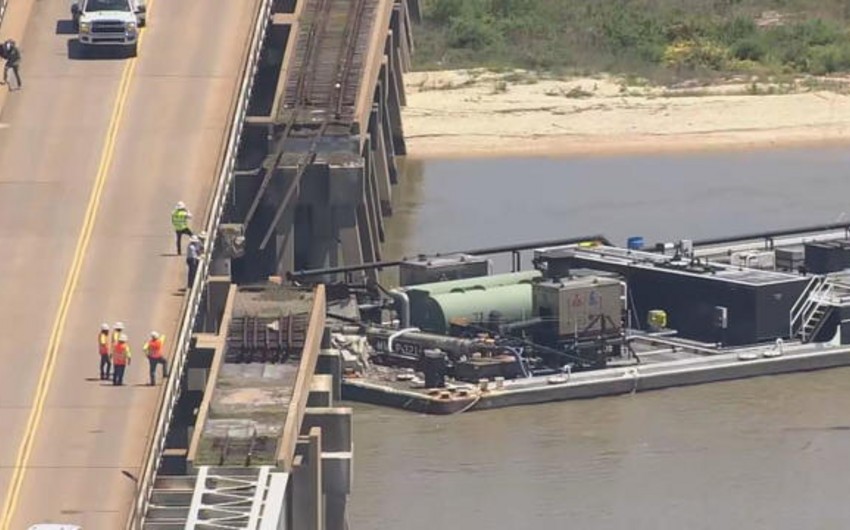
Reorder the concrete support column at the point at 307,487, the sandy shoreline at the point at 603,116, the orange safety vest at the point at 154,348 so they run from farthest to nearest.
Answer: the sandy shoreline at the point at 603,116 → the orange safety vest at the point at 154,348 → the concrete support column at the point at 307,487

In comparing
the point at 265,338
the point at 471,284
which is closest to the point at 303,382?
the point at 265,338

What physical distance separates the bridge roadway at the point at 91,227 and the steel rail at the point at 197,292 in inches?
12.4

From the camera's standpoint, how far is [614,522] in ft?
164

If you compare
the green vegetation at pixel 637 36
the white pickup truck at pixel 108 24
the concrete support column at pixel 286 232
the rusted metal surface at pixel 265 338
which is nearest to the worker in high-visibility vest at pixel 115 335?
the rusted metal surface at pixel 265 338

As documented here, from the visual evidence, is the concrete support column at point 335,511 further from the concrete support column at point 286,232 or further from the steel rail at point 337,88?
the concrete support column at point 286,232

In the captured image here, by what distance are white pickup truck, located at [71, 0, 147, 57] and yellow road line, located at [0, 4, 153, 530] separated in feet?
1.59

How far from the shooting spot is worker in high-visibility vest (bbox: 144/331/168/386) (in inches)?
1905

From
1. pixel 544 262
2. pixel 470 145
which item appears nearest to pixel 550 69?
pixel 470 145

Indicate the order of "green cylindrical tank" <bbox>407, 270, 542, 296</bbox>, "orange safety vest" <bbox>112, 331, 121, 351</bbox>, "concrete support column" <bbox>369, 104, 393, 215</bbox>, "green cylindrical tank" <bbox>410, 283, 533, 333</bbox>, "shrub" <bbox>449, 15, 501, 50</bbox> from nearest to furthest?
"orange safety vest" <bbox>112, 331, 121, 351</bbox>, "green cylindrical tank" <bbox>410, 283, 533, 333</bbox>, "green cylindrical tank" <bbox>407, 270, 542, 296</bbox>, "concrete support column" <bbox>369, 104, 393, 215</bbox>, "shrub" <bbox>449, 15, 501, 50</bbox>

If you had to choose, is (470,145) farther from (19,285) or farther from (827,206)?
(19,285)

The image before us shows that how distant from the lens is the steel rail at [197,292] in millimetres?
44781

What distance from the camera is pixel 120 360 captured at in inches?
1919

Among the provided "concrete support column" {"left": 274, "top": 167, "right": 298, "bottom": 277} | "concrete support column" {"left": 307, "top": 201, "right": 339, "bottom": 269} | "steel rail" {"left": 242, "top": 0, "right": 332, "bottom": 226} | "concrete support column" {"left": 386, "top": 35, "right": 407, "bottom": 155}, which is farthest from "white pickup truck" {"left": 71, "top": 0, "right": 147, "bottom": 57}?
"concrete support column" {"left": 386, "top": 35, "right": 407, "bottom": 155}

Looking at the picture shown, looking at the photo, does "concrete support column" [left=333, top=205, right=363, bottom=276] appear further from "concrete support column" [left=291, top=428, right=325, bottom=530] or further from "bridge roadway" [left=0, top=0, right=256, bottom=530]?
"concrete support column" [left=291, top=428, right=325, bottom=530]
